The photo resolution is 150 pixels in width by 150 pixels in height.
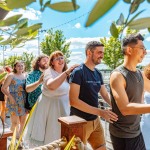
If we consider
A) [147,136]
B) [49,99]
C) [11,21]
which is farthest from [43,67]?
[11,21]

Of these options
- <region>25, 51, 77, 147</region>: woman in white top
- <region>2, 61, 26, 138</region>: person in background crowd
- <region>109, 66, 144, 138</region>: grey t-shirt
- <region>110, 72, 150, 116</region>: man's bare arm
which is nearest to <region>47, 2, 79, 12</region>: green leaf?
<region>110, 72, 150, 116</region>: man's bare arm

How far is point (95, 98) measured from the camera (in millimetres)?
2547

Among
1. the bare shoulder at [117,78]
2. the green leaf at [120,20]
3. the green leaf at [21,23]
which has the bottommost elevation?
the bare shoulder at [117,78]

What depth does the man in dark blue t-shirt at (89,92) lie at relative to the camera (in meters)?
2.38

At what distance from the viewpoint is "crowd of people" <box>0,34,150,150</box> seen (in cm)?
203

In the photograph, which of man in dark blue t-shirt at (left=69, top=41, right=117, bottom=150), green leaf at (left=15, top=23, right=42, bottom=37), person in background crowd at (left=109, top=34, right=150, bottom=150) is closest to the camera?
green leaf at (left=15, top=23, right=42, bottom=37)

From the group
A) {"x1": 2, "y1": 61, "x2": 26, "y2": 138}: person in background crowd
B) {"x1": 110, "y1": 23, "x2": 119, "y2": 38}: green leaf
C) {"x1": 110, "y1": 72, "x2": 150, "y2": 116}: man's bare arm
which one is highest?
{"x1": 110, "y1": 23, "x2": 119, "y2": 38}: green leaf

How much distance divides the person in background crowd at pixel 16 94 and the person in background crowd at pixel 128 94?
7.50 feet

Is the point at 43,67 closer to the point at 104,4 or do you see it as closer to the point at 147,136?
the point at 147,136

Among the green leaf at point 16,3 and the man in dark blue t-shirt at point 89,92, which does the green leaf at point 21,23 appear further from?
the man in dark blue t-shirt at point 89,92

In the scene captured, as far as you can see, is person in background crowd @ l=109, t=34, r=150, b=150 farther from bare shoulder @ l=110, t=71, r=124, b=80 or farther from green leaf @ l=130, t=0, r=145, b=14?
green leaf @ l=130, t=0, r=145, b=14

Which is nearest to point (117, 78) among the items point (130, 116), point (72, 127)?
point (130, 116)

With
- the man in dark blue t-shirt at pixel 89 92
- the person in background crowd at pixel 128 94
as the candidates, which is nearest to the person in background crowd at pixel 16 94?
the man in dark blue t-shirt at pixel 89 92

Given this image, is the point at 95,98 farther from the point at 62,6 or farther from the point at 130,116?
the point at 62,6
